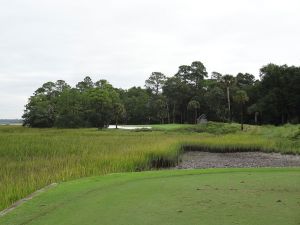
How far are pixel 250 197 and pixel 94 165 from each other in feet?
20.2

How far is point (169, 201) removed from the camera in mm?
5539

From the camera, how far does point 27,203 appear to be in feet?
18.5

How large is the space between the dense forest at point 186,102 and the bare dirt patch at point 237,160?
29.5 meters

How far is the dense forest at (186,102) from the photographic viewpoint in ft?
180

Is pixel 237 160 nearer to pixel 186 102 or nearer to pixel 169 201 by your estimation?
pixel 169 201

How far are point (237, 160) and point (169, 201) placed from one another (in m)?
13.6

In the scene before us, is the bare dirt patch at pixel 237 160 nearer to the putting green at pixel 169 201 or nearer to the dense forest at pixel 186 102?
the putting green at pixel 169 201

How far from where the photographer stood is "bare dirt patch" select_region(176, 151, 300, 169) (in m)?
16.5

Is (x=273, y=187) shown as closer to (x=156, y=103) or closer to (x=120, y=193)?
(x=120, y=193)

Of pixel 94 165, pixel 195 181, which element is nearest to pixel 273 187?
pixel 195 181

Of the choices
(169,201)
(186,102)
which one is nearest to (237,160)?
(169,201)

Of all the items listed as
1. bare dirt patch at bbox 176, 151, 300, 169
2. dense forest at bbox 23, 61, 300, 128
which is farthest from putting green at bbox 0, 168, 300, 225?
dense forest at bbox 23, 61, 300, 128

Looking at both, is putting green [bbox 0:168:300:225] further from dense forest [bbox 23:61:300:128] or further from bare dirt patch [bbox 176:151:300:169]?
dense forest [bbox 23:61:300:128]

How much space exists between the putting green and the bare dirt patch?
28.9 feet
